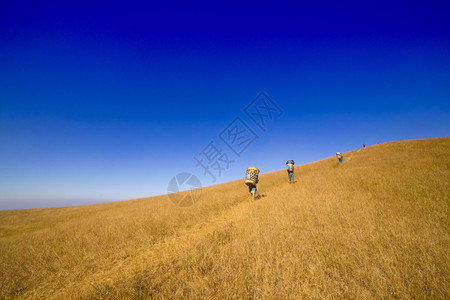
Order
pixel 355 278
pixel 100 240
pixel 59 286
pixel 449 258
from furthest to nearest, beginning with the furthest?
pixel 100 240 < pixel 59 286 < pixel 449 258 < pixel 355 278

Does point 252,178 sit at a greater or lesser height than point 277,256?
greater

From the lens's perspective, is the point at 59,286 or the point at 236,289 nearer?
the point at 236,289

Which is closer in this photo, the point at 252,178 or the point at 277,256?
the point at 277,256

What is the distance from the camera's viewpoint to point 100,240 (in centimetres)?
767

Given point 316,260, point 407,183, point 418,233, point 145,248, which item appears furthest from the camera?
point 407,183

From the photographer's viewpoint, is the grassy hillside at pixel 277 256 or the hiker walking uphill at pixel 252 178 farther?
the hiker walking uphill at pixel 252 178

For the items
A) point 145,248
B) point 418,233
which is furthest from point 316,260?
point 145,248

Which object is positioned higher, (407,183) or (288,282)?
(407,183)

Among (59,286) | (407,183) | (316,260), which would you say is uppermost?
(407,183)

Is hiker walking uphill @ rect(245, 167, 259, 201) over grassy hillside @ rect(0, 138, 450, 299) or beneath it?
over

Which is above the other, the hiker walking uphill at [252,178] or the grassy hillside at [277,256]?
the hiker walking uphill at [252,178]

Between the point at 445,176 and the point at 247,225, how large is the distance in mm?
10802

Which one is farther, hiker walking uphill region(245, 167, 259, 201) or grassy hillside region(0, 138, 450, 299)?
hiker walking uphill region(245, 167, 259, 201)

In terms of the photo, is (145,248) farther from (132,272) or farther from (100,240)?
(100,240)
